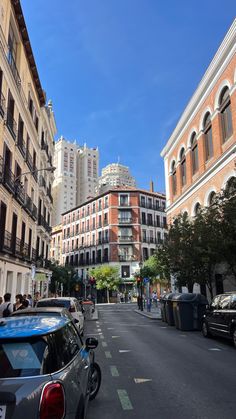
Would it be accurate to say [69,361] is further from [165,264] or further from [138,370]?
[165,264]

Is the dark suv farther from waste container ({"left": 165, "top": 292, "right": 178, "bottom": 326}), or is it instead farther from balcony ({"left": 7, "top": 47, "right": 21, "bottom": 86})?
balcony ({"left": 7, "top": 47, "right": 21, "bottom": 86})

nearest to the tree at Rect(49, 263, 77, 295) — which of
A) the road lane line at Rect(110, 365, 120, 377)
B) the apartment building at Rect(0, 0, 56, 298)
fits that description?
the apartment building at Rect(0, 0, 56, 298)

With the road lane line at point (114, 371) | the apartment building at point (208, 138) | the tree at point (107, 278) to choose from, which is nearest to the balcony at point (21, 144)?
the apartment building at point (208, 138)

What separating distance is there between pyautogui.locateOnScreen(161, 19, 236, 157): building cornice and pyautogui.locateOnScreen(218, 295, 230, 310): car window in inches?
596

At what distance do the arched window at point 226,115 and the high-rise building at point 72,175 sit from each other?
10647 cm

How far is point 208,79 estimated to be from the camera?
24.8 m

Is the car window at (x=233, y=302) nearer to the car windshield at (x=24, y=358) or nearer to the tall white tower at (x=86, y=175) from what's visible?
the car windshield at (x=24, y=358)

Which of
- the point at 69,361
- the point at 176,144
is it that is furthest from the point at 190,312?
the point at 176,144

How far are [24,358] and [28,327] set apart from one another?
21.1 inches

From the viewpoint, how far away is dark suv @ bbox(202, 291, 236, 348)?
1192 cm

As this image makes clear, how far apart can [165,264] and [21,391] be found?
22036mm

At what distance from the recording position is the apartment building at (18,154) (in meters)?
20.8

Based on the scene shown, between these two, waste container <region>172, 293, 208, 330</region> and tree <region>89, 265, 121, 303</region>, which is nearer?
waste container <region>172, 293, 208, 330</region>

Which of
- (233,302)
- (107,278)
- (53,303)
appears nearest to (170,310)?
(53,303)
